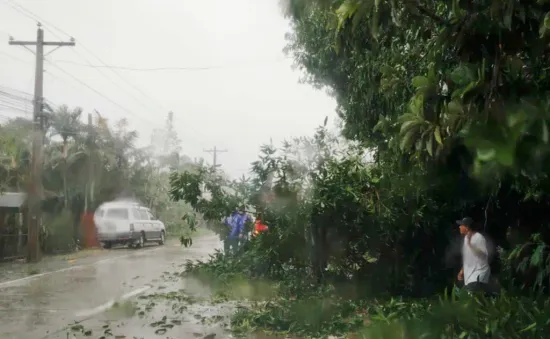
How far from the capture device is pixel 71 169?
84.4 ft

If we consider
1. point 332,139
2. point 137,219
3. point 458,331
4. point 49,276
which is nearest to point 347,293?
point 332,139

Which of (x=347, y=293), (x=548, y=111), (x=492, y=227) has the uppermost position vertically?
(x=548, y=111)

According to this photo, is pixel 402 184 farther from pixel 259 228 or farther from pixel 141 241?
pixel 141 241

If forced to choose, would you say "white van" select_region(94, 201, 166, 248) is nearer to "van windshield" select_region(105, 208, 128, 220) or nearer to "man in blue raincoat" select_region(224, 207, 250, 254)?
"van windshield" select_region(105, 208, 128, 220)

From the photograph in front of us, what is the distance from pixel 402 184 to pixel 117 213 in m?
18.4

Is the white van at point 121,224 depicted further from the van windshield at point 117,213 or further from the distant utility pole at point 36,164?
the distant utility pole at point 36,164

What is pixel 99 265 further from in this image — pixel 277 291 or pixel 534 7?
pixel 534 7

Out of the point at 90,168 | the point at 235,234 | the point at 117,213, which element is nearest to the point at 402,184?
the point at 235,234

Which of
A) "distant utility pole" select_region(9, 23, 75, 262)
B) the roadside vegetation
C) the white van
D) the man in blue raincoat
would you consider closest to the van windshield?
the white van

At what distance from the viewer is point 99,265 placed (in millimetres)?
18797

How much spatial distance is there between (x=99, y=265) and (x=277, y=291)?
9112 mm

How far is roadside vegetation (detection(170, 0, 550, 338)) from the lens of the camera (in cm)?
485

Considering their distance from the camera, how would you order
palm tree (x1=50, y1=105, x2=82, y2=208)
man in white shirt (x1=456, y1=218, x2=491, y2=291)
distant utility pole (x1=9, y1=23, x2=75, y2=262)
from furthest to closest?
palm tree (x1=50, y1=105, x2=82, y2=208) < distant utility pole (x1=9, y1=23, x2=75, y2=262) < man in white shirt (x1=456, y1=218, x2=491, y2=291)

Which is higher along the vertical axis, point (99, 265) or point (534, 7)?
point (534, 7)
